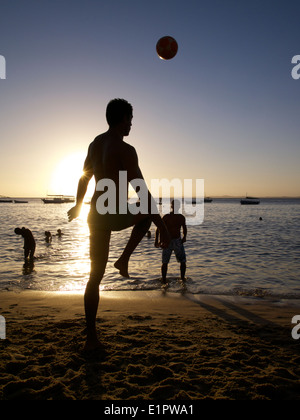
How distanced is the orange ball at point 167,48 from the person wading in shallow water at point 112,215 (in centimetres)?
350

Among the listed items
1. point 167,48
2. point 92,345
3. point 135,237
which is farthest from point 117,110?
point 167,48

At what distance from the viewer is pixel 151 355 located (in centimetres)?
344

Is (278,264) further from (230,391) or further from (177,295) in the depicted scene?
(230,391)

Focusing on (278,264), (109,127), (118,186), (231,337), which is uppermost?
(109,127)

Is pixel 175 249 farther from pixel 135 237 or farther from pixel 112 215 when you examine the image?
pixel 112 215

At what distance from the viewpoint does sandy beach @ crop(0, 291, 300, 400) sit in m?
2.73

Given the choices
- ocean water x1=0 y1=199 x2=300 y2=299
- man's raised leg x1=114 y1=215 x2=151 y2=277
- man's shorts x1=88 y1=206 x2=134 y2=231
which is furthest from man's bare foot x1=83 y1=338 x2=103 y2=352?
ocean water x1=0 y1=199 x2=300 y2=299

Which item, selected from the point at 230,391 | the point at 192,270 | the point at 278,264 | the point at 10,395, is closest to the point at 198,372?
the point at 230,391

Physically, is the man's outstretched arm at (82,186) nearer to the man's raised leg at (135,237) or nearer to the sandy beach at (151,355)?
the man's raised leg at (135,237)

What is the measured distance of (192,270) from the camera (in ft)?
36.5

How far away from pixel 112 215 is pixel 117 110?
49.8 inches

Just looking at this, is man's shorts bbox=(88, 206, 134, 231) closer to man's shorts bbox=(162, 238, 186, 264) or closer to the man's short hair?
the man's short hair

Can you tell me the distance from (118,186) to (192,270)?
338 inches

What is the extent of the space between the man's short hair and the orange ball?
348 cm
